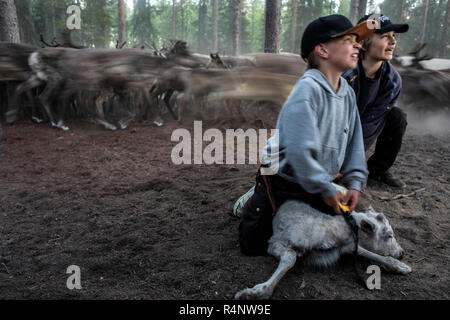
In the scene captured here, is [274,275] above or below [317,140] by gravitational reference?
below

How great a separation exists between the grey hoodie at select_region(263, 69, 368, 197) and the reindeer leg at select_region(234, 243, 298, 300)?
1.37ft

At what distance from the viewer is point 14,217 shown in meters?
3.06

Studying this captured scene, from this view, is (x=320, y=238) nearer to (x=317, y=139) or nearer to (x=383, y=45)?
(x=317, y=139)

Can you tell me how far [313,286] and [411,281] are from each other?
0.61 metres

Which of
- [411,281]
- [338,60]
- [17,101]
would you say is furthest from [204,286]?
[17,101]

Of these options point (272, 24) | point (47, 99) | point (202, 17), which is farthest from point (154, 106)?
point (202, 17)

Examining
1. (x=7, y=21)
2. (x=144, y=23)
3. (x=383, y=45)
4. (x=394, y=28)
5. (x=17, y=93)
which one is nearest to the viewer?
(x=394, y=28)

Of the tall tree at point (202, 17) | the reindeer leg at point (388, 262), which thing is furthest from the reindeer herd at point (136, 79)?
the tall tree at point (202, 17)

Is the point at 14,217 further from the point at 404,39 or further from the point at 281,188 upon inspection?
the point at 404,39

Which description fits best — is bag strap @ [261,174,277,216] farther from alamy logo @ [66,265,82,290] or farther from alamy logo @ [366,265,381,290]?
alamy logo @ [66,265,82,290]

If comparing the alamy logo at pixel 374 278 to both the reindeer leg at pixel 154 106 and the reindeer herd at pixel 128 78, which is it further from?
Result: the reindeer leg at pixel 154 106

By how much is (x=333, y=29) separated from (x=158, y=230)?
6.55ft

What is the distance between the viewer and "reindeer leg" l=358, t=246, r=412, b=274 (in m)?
1.99

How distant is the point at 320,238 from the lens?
1960mm
